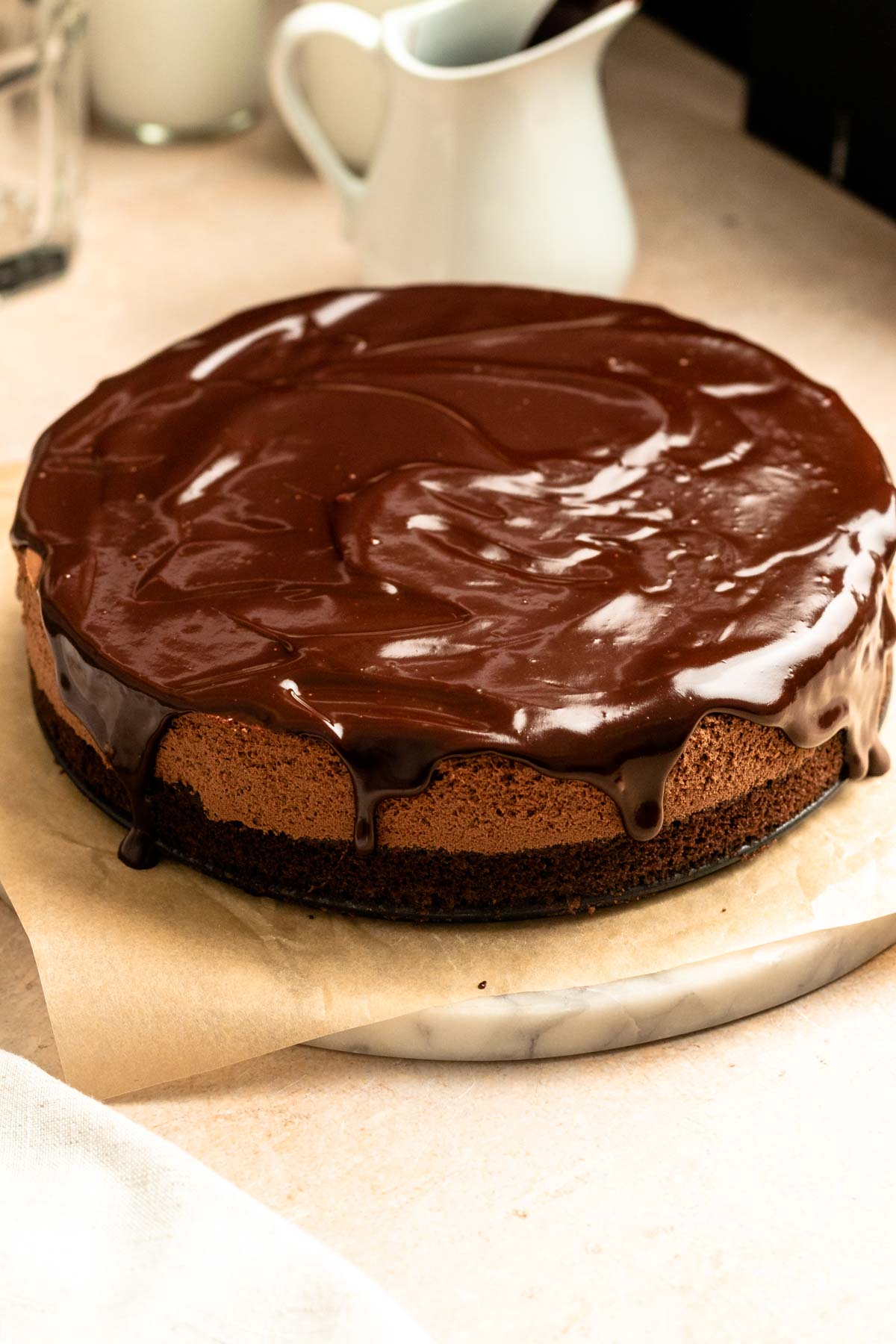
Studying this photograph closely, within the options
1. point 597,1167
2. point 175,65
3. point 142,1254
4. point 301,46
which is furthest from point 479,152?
point 142,1254

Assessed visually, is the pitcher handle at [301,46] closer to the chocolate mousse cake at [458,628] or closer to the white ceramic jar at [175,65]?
the white ceramic jar at [175,65]

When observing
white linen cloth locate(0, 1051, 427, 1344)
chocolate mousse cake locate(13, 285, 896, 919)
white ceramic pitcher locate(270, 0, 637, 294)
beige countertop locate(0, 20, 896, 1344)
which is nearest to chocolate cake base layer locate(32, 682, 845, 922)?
chocolate mousse cake locate(13, 285, 896, 919)

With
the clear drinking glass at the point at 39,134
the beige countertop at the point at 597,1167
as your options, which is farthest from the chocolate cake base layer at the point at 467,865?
the clear drinking glass at the point at 39,134

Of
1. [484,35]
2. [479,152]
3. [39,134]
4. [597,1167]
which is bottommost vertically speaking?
[597,1167]

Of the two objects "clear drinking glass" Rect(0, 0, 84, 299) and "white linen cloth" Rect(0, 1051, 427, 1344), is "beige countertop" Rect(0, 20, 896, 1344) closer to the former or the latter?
"white linen cloth" Rect(0, 1051, 427, 1344)

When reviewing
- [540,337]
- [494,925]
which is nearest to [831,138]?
[540,337]

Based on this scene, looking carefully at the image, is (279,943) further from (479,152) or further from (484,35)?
(484,35)

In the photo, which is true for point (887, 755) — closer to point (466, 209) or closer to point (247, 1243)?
point (247, 1243)
